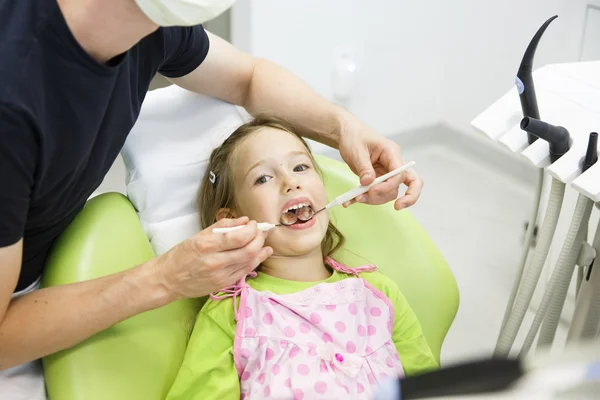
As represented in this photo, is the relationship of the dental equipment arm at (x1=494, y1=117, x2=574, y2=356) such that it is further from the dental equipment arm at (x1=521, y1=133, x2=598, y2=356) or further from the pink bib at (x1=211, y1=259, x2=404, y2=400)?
the pink bib at (x1=211, y1=259, x2=404, y2=400)

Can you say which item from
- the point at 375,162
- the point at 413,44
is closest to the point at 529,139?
the point at 375,162

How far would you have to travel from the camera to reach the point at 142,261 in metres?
1.33

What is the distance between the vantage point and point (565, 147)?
1.17 meters

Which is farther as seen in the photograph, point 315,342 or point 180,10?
point 315,342

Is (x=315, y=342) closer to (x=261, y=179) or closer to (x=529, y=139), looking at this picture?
(x=261, y=179)

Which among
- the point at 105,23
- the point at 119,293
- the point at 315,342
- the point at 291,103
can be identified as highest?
the point at 105,23

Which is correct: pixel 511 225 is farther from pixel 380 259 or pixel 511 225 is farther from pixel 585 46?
pixel 380 259

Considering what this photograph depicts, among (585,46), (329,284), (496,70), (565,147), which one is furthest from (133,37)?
(496,70)

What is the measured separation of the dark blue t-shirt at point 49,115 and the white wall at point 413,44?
1.38 m

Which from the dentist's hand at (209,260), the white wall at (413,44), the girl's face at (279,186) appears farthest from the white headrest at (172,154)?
the white wall at (413,44)

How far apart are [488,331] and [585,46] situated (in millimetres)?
1070

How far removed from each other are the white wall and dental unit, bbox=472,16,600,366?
127cm

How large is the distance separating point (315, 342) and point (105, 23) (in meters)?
0.65

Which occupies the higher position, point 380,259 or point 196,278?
point 196,278
